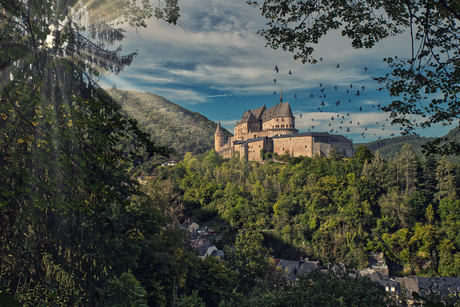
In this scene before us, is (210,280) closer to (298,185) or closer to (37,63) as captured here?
(37,63)

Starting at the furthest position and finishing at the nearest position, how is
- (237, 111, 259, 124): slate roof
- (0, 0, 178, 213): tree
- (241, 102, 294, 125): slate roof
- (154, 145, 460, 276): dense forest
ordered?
1. (237, 111, 259, 124): slate roof
2. (241, 102, 294, 125): slate roof
3. (154, 145, 460, 276): dense forest
4. (0, 0, 178, 213): tree

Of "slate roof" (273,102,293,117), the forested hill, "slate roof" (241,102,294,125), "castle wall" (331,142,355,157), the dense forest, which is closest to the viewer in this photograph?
the dense forest

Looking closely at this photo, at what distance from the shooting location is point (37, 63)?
3209mm

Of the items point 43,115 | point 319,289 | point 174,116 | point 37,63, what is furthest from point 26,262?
point 174,116

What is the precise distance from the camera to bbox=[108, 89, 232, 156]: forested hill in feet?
274

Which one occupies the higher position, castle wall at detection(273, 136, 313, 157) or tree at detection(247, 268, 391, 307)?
castle wall at detection(273, 136, 313, 157)

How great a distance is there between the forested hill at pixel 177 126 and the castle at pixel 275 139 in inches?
686

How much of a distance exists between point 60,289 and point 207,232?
119ft

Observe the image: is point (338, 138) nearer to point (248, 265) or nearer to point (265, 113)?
point (265, 113)

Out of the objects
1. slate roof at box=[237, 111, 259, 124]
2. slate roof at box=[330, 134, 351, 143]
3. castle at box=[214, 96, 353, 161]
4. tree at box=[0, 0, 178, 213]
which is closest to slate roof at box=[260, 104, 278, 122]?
→ castle at box=[214, 96, 353, 161]

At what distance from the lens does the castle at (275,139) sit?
41344 mm

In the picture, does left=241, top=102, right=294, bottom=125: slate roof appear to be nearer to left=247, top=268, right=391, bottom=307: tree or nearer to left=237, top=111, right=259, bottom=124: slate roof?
left=237, top=111, right=259, bottom=124: slate roof

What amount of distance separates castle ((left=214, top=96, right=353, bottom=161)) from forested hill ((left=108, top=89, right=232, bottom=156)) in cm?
1743

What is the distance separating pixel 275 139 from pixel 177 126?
61.2 meters
